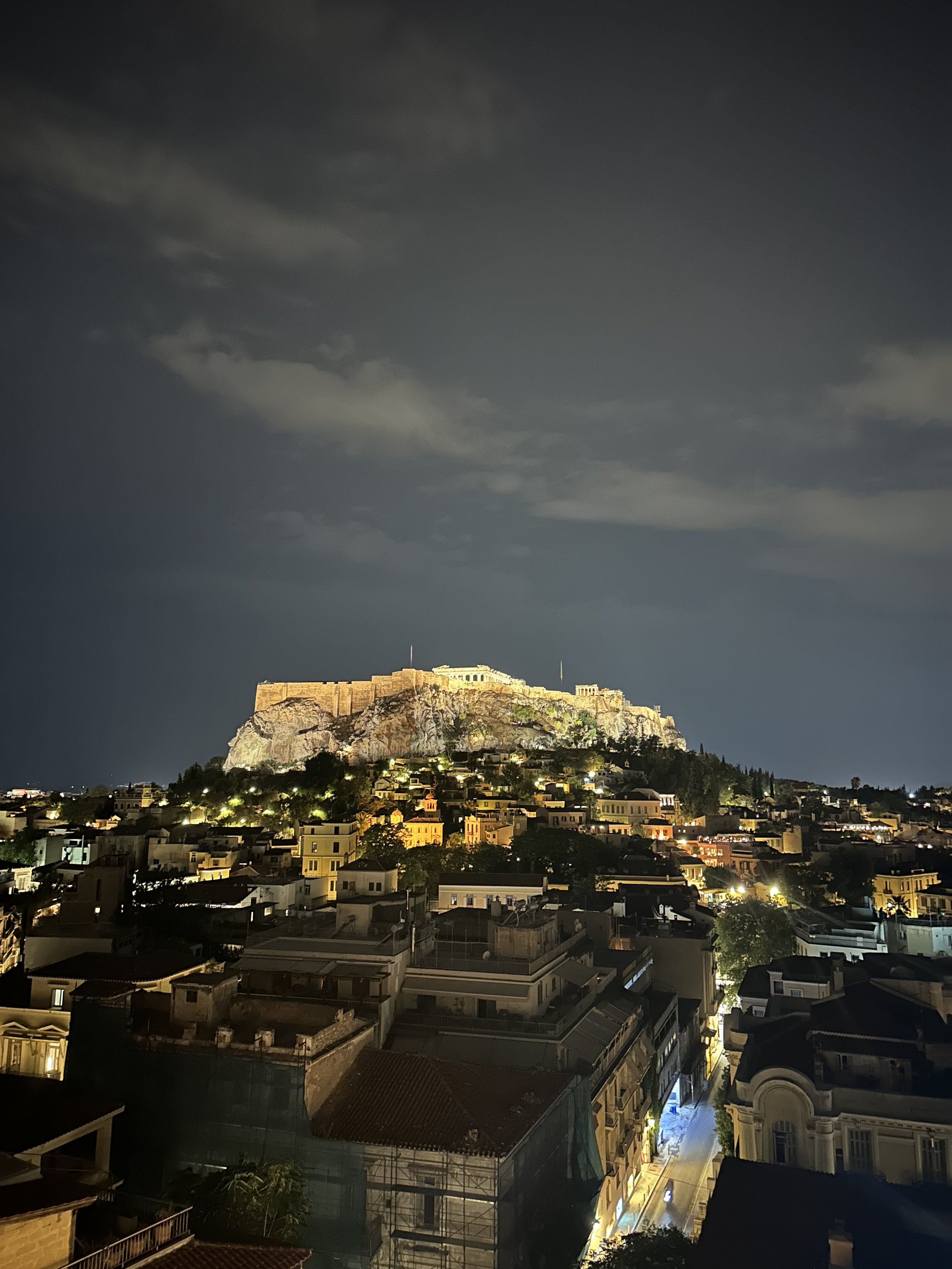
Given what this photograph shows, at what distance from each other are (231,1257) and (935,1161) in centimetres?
1336

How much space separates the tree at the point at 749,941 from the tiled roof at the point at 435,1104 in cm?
2296

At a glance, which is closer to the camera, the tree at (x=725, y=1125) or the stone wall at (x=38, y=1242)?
the stone wall at (x=38, y=1242)

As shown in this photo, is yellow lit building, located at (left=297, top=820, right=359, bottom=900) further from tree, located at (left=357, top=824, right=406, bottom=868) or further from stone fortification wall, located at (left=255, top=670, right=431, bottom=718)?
stone fortification wall, located at (left=255, top=670, right=431, bottom=718)

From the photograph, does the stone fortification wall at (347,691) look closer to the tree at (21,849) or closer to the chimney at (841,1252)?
the tree at (21,849)

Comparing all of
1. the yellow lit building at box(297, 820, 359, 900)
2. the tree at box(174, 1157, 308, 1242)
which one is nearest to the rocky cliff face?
the yellow lit building at box(297, 820, 359, 900)

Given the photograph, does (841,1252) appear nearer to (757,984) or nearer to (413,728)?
(757,984)

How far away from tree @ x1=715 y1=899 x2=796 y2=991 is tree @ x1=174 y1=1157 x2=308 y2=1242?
2766 cm

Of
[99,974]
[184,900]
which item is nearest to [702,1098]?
[99,974]

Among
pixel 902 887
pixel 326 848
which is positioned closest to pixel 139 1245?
pixel 326 848

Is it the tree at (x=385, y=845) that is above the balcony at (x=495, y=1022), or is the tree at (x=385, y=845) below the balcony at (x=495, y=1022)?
above

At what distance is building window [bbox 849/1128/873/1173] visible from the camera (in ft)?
58.9

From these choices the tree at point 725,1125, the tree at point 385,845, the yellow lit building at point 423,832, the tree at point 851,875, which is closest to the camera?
the tree at point 725,1125

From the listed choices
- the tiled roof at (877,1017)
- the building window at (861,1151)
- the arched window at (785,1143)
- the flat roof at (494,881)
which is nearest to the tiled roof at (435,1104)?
the arched window at (785,1143)

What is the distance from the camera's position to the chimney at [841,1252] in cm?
1327
